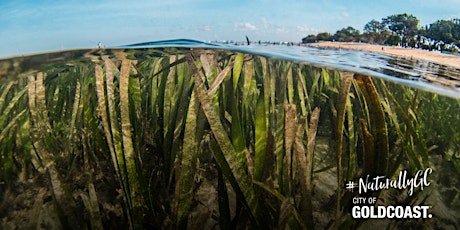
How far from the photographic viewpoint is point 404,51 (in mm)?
4309

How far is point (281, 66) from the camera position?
2.52 metres

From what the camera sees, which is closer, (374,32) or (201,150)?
(201,150)

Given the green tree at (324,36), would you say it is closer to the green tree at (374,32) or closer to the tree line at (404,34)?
the tree line at (404,34)

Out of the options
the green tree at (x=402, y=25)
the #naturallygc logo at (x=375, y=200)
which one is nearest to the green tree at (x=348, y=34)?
the green tree at (x=402, y=25)

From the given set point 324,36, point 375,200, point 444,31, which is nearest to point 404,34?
point 444,31

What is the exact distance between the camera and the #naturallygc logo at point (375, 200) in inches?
72.7

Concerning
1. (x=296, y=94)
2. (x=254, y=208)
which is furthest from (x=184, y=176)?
(x=296, y=94)

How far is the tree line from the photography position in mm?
4477

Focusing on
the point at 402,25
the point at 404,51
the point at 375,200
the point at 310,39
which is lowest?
the point at 375,200

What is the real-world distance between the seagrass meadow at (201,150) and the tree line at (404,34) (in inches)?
79.1

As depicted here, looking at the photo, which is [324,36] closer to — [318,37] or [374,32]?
[318,37]

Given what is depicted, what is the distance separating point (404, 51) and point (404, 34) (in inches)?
19.4

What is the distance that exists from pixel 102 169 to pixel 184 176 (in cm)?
76

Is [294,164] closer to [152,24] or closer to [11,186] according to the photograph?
[11,186]
